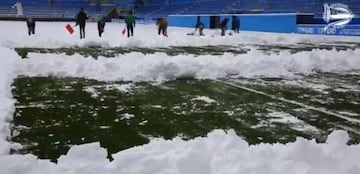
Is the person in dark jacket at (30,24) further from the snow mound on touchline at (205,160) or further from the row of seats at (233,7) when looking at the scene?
the snow mound on touchline at (205,160)

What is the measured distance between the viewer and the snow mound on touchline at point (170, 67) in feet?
27.6

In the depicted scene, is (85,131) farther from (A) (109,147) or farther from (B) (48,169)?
(B) (48,169)

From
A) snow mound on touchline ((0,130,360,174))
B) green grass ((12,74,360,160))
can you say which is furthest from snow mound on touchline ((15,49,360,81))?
snow mound on touchline ((0,130,360,174))

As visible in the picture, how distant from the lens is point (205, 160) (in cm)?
314

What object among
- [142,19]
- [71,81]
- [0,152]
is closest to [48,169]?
[0,152]

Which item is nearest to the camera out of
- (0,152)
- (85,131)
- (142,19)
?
(0,152)

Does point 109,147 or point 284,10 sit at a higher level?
point 284,10

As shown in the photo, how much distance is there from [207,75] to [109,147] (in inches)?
190

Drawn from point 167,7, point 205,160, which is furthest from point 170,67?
point 167,7

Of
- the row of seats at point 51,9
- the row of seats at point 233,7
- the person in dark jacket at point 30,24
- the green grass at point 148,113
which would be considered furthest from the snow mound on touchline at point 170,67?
the row of seats at point 51,9

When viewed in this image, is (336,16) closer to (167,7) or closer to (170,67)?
(170,67)

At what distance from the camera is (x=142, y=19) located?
5200cm

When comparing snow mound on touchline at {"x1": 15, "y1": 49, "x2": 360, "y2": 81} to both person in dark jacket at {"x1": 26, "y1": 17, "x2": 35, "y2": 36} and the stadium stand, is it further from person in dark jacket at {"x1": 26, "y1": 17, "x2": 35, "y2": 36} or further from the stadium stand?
the stadium stand

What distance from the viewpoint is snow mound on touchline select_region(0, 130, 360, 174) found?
3045mm
